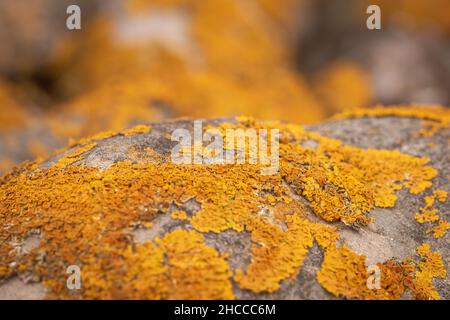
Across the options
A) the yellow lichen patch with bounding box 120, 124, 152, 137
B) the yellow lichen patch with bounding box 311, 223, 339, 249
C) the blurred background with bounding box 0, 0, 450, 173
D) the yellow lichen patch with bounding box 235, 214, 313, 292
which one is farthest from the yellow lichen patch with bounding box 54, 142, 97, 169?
the blurred background with bounding box 0, 0, 450, 173

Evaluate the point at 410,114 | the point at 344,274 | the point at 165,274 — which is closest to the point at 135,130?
the point at 165,274

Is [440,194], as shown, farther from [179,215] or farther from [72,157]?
[72,157]

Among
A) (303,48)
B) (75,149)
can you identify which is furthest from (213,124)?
(303,48)

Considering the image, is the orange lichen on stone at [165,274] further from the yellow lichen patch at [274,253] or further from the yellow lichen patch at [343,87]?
the yellow lichen patch at [343,87]

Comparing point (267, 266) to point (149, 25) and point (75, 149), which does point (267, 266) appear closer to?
point (75, 149)

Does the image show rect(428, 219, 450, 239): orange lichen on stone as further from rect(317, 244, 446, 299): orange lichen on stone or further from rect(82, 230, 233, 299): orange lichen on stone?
rect(82, 230, 233, 299): orange lichen on stone

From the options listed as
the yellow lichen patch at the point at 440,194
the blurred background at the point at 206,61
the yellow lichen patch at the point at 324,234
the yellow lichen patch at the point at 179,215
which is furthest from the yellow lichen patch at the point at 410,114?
the blurred background at the point at 206,61
